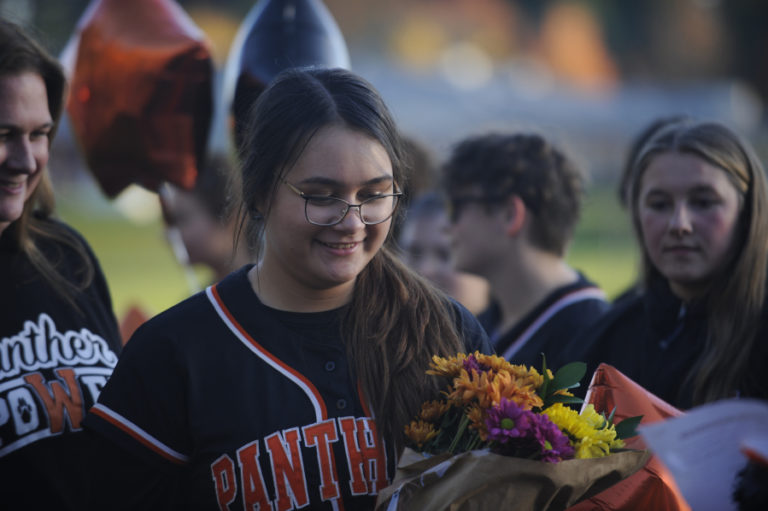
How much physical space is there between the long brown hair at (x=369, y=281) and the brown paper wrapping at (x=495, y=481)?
0.21 m

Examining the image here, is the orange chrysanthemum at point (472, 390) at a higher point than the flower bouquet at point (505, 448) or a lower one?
higher

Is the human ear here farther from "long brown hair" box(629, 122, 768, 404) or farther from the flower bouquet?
the flower bouquet

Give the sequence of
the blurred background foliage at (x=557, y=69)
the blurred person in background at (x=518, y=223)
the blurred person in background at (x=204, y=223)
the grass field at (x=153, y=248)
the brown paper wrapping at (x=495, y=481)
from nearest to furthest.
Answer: the brown paper wrapping at (x=495, y=481)
the blurred person in background at (x=518, y=223)
the blurred person in background at (x=204, y=223)
the grass field at (x=153, y=248)
the blurred background foliage at (x=557, y=69)

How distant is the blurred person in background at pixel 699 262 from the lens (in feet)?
8.65

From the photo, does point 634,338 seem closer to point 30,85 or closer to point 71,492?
point 71,492

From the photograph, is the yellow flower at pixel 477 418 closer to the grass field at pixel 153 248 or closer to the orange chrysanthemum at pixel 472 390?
the orange chrysanthemum at pixel 472 390

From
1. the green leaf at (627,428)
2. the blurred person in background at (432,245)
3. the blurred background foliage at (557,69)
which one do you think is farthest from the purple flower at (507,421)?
the blurred background foliage at (557,69)

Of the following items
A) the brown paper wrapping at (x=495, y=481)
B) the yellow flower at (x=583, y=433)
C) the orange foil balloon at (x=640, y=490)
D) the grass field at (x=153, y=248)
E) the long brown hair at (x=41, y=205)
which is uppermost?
the long brown hair at (x=41, y=205)

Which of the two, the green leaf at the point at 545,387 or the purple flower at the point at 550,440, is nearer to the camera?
the purple flower at the point at 550,440

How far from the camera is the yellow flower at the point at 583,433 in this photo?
1710 mm

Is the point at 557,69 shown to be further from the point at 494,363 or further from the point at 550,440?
the point at 550,440

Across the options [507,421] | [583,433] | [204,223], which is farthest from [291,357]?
[204,223]

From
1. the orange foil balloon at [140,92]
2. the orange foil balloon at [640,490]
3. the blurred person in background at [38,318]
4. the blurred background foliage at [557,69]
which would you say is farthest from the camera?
the blurred background foliage at [557,69]

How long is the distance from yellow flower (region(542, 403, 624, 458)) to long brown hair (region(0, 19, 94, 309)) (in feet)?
4.55
